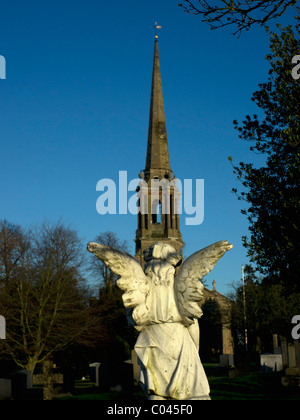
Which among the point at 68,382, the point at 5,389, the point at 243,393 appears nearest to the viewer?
the point at 5,389

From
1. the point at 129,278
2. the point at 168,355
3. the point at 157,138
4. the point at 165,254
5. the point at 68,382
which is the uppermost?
the point at 157,138

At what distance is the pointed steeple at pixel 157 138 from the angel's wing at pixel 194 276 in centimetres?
6613

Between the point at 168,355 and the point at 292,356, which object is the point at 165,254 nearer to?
the point at 168,355

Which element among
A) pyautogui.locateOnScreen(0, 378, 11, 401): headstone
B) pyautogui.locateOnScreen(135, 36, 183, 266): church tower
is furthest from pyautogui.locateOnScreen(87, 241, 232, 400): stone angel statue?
pyautogui.locateOnScreen(135, 36, 183, 266): church tower

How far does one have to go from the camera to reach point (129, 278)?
24.5 feet

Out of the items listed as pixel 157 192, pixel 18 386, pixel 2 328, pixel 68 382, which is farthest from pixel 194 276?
pixel 157 192

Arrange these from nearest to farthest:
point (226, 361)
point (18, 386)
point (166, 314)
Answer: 1. point (166, 314)
2. point (18, 386)
3. point (226, 361)

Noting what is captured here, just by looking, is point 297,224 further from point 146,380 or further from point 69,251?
point 69,251

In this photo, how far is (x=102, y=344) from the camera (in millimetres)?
36094

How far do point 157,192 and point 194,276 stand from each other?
65656mm

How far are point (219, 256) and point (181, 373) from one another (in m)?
1.64

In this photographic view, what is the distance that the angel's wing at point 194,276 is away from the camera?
7488mm

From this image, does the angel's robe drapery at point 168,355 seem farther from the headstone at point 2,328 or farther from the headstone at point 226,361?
the headstone at point 226,361

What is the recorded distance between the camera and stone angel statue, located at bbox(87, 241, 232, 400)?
24.0ft
